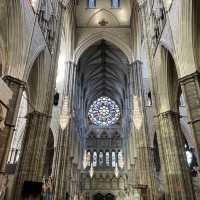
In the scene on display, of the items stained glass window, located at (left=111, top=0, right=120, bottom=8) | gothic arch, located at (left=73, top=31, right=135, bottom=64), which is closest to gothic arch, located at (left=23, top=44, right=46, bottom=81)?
gothic arch, located at (left=73, top=31, right=135, bottom=64)

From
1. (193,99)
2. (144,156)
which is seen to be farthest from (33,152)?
(144,156)

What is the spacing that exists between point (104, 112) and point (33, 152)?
25.2 metres

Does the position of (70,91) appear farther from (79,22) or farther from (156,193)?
(156,193)

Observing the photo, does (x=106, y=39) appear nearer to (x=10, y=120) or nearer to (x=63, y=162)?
(x=63, y=162)

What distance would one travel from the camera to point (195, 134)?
8242mm

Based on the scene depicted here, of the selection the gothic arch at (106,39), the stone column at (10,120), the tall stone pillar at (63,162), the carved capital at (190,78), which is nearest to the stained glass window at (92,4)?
the gothic arch at (106,39)

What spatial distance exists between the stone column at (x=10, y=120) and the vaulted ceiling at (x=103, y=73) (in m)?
19.2

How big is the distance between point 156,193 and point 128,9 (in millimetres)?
18990

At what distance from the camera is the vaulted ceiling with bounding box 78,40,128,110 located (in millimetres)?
29547

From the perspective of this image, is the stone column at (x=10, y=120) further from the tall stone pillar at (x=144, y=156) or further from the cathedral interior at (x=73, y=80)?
the tall stone pillar at (x=144, y=156)

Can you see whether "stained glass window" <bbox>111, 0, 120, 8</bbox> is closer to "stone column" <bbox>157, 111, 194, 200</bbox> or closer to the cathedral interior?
the cathedral interior

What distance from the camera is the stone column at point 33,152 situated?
10.8 metres

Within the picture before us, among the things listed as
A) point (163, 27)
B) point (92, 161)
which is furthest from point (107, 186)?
point (163, 27)

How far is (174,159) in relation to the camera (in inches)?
440
